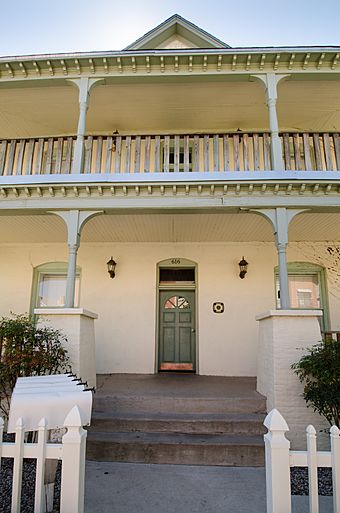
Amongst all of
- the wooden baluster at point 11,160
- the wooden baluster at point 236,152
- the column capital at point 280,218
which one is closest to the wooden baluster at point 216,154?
the wooden baluster at point 236,152

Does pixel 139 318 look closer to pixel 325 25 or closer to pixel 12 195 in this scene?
pixel 12 195

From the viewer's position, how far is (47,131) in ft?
28.9

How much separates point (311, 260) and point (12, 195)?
20.5 ft

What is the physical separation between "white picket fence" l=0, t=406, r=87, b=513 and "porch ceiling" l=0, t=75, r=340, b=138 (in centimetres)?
617

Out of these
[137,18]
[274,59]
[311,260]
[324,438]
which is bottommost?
[324,438]

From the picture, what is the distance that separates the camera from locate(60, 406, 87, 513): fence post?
199 centimetres

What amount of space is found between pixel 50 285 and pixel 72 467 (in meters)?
6.75

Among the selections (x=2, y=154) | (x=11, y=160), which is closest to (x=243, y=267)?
(x=11, y=160)

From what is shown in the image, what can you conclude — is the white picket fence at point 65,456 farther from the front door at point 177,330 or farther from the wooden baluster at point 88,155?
the front door at point 177,330

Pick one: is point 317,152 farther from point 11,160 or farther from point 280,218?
point 11,160

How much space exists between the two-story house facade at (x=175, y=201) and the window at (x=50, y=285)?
31 millimetres

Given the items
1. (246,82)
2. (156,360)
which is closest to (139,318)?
(156,360)

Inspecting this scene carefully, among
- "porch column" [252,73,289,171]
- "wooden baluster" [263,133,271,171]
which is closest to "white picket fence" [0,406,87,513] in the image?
"porch column" [252,73,289,171]

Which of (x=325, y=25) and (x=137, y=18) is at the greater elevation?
(x=137, y=18)
